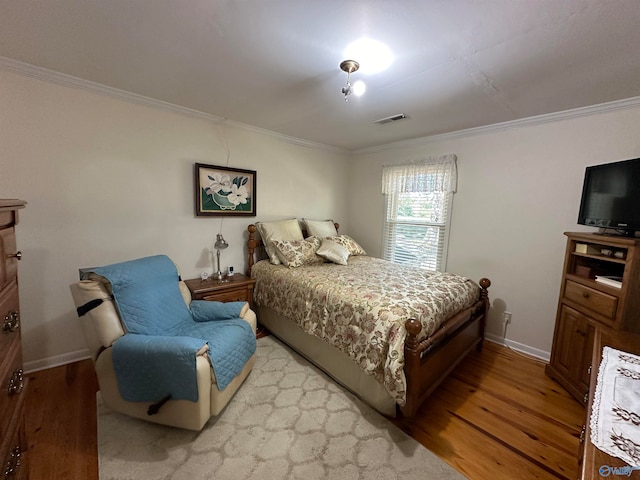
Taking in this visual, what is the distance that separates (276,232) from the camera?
3.16m

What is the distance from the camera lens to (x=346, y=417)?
5.80 feet

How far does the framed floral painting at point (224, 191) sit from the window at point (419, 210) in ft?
6.33

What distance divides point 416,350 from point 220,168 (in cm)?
258

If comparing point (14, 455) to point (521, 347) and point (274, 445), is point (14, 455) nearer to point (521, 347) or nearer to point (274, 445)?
point (274, 445)

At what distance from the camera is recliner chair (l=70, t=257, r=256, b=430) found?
1507 mm

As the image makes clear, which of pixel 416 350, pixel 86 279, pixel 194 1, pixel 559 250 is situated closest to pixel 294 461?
pixel 416 350

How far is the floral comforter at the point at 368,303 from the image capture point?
5.46 ft

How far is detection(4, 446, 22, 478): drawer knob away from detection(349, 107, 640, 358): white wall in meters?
3.56

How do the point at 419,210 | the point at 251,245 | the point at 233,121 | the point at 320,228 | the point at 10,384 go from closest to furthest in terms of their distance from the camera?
1. the point at 10,384
2. the point at 233,121
3. the point at 251,245
4. the point at 419,210
5. the point at 320,228

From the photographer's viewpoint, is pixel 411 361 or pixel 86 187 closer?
pixel 411 361

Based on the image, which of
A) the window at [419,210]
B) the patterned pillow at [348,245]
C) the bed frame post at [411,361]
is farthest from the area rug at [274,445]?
the window at [419,210]

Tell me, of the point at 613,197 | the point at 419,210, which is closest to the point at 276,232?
the point at 419,210

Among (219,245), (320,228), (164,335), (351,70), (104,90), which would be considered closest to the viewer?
(351,70)

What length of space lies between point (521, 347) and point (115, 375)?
3.52 metres
